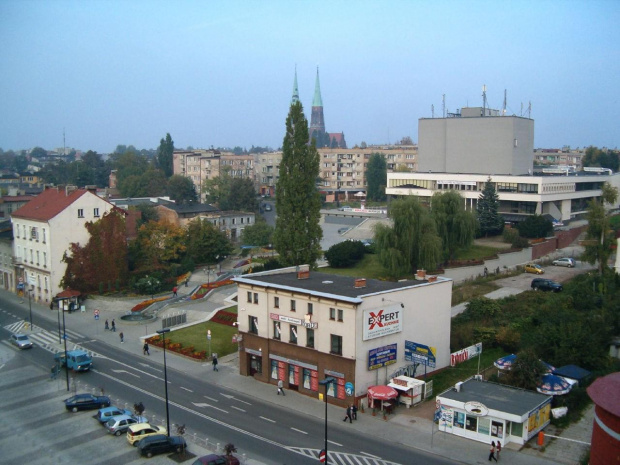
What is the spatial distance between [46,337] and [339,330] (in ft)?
84.2

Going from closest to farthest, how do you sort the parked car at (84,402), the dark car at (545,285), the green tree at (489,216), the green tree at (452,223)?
the parked car at (84,402) < the dark car at (545,285) < the green tree at (452,223) < the green tree at (489,216)

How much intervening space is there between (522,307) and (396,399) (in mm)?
16801

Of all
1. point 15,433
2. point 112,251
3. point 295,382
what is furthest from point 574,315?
point 112,251

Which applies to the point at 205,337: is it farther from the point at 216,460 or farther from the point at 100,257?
the point at 216,460

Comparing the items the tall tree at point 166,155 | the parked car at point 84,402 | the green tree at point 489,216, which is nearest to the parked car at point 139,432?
the parked car at point 84,402

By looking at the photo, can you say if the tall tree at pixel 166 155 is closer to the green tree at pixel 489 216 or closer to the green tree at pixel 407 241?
the green tree at pixel 489 216

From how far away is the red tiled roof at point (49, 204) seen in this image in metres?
56.8

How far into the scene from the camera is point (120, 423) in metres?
29.1

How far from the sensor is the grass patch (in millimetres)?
42500

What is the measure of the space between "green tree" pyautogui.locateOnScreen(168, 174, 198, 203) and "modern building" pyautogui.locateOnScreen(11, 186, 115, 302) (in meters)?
46.7

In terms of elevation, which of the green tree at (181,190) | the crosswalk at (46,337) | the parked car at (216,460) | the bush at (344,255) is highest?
the green tree at (181,190)

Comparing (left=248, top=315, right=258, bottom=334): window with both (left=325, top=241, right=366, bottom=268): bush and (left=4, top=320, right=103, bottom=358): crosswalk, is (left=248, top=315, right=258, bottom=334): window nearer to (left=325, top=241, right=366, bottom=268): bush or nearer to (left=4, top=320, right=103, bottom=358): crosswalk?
(left=4, top=320, right=103, bottom=358): crosswalk

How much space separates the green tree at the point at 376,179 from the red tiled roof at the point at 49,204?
71.7m

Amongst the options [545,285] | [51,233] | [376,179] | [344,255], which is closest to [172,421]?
[51,233]
